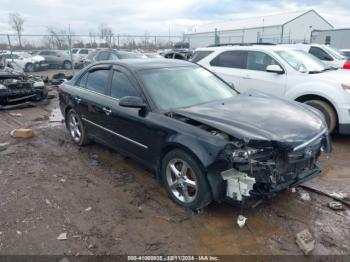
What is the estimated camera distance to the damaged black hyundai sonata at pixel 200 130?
3.11 metres

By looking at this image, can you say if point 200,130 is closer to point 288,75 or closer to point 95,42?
point 288,75

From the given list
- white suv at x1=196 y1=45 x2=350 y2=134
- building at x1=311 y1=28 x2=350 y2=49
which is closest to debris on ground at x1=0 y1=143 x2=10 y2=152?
white suv at x1=196 y1=45 x2=350 y2=134

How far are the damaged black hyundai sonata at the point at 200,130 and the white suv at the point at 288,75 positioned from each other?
198 centimetres

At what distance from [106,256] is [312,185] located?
2.88 meters

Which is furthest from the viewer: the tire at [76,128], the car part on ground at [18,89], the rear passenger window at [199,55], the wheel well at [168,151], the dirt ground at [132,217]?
the car part on ground at [18,89]

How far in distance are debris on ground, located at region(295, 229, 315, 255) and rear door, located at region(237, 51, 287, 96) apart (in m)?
3.99

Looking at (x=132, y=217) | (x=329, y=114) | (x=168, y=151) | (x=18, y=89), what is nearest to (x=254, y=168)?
(x=168, y=151)

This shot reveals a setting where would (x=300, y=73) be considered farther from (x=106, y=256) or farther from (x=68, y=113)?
(x=106, y=256)

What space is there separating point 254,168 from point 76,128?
3890 mm

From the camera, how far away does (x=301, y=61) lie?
6750mm


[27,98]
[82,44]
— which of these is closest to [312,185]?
[27,98]

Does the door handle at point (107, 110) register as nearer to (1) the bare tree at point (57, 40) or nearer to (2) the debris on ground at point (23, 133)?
(2) the debris on ground at point (23, 133)

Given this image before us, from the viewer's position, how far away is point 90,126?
5.25 metres

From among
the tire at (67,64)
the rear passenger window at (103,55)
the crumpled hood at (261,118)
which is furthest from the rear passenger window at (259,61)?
the tire at (67,64)
